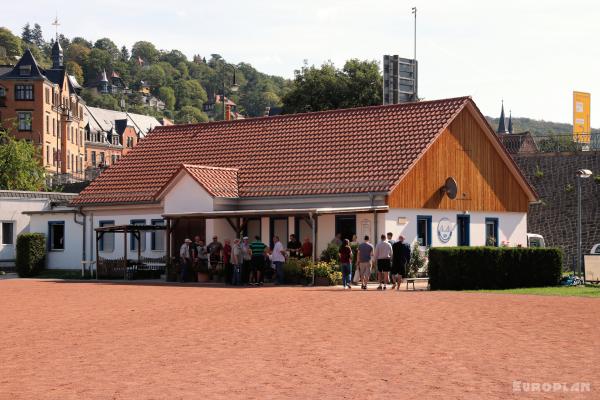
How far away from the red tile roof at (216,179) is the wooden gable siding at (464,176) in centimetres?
736

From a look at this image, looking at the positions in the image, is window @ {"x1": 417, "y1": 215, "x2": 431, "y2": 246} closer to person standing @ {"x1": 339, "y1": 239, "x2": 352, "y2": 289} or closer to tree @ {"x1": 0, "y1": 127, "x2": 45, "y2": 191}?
person standing @ {"x1": 339, "y1": 239, "x2": 352, "y2": 289}

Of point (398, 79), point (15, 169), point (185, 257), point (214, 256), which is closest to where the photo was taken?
point (214, 256)

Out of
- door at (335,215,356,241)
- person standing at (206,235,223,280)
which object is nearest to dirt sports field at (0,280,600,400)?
person standing at (206,235,223,280)

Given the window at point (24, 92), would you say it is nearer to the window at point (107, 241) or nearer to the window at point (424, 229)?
the window at point (107, 241)

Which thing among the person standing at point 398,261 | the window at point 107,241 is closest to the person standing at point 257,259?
the person standing at point 398,261

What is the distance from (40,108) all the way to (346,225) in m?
81.3

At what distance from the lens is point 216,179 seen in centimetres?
4166

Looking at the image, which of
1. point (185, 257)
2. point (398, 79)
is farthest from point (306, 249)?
point (398, 79)

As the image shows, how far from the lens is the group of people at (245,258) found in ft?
111

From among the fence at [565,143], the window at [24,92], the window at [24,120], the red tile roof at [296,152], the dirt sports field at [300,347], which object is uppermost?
the window at [24,92]

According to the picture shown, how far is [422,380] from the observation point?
40.0 feet

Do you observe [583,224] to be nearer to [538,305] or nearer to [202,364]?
[538,305]

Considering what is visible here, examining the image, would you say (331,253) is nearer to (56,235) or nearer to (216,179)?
(216,179)

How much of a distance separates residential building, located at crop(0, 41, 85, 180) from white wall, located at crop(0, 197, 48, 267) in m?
58.4
